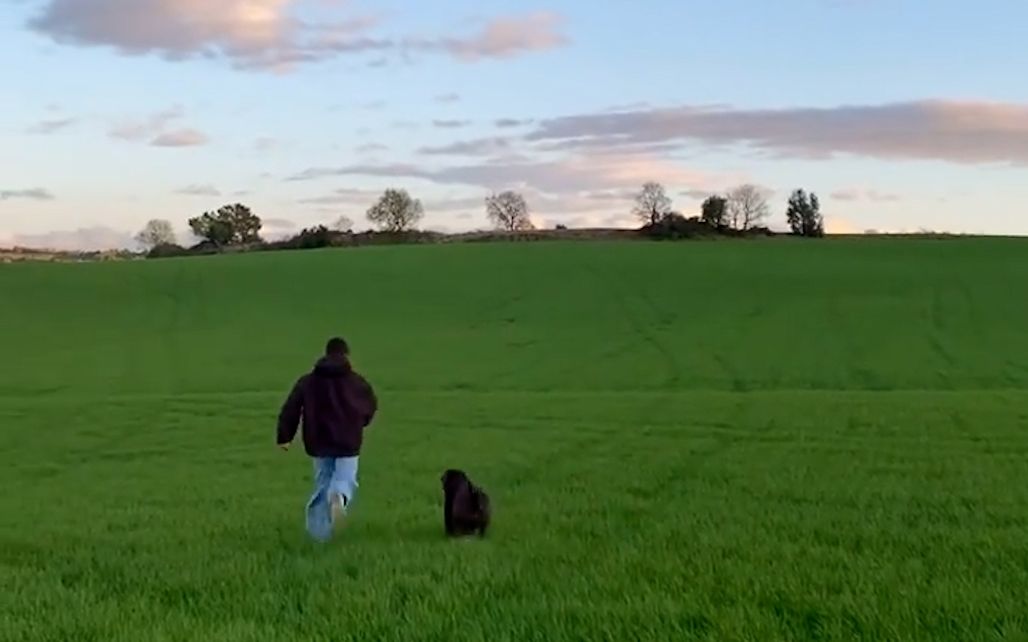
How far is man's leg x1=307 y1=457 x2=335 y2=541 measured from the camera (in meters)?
11.5

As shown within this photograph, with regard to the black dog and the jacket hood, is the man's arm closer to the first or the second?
the jacket hood

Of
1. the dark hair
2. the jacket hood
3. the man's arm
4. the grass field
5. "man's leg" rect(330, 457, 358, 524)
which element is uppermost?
the dark hair

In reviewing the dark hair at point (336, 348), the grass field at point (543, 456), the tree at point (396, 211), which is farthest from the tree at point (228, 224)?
the dark hair at point (336, 348)

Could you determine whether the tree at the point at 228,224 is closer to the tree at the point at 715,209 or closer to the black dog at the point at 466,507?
the tree at the point at 715,209

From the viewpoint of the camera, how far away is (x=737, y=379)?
34281 mm

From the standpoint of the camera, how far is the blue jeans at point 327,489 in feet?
37.4

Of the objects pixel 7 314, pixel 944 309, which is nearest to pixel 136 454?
pixel 7 314

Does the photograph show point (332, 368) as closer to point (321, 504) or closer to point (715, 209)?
point (321, 504)

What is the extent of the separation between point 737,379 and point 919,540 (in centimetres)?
2381

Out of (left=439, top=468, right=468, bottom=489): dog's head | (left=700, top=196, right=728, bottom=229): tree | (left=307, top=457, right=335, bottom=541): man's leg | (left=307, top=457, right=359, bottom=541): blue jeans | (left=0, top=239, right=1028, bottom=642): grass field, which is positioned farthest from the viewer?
(left=700, top=196, right=728, bottom=229): tree

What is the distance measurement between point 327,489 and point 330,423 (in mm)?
648

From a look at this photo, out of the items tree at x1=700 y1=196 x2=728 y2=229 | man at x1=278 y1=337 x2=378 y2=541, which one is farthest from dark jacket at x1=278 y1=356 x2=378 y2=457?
tree at x1=700 y1=196 x2=728 y2=229

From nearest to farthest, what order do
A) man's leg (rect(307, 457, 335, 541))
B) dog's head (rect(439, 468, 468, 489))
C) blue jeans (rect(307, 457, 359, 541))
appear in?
dog's head (rect(439, 468, 468, 489)) → blue jeans (rect(307, 457, 359, 541)) → man's leg (rect(307, 457, 335, 541))

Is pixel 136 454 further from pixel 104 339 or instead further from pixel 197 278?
pixel 197 278
